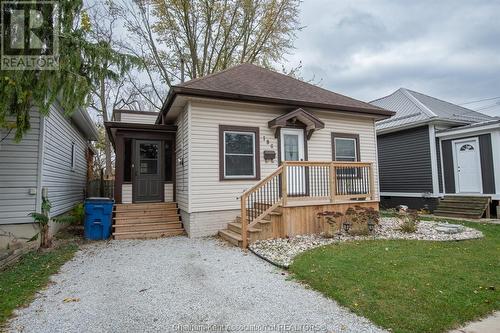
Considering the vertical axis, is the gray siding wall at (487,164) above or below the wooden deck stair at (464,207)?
above

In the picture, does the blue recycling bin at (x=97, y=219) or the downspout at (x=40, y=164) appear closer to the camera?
the downspout at (x=40, y=164)

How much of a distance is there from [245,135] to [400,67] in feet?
60.1

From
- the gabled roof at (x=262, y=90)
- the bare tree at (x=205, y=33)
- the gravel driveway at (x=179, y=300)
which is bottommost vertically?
the gravel driveway at (x=179, y=300)

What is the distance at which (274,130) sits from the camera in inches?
320

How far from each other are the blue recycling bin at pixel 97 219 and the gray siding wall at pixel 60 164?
3.01 feet

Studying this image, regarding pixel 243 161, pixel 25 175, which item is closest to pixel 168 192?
pixel 243 161

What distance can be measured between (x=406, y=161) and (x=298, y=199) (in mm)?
7797

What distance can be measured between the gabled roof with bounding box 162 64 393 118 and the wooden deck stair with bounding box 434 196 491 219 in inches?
163

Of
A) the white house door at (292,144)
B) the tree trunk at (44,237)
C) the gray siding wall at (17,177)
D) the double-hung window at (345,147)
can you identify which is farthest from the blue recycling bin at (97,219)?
the double-hung window at (345,147)

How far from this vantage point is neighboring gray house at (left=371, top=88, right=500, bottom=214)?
9.83 meters

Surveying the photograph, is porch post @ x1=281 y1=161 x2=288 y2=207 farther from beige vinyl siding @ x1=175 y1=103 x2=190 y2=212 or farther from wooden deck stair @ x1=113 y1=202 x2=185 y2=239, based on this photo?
wooden deck stair @ x1=113 y1=202 x2=185 y2=239

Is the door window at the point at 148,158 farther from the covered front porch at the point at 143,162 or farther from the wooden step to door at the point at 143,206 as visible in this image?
the wooden step to door at the point at 143,206

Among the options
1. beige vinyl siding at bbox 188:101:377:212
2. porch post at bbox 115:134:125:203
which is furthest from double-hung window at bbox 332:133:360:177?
porch post at bbox 115:134:125:203

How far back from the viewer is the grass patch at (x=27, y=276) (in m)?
3.33
